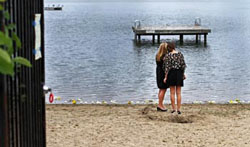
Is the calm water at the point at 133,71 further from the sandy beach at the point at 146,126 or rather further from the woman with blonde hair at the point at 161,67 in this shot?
the woman with blonde hair at the point at 161,67

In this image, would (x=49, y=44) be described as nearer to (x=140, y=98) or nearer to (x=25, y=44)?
(x=140, y=98)

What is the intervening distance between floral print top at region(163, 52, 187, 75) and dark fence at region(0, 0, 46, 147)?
492 centimetres

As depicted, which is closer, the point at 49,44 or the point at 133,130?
the point at 133,130

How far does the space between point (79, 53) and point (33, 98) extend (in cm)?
2989

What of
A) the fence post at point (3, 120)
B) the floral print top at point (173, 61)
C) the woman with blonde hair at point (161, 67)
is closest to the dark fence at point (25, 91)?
the fence post at point (3, 120)

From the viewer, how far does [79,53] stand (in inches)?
1388

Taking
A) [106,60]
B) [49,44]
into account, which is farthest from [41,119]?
[49,44]

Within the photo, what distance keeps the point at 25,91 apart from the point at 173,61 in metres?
5.64

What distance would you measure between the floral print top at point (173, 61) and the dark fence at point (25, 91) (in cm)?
492

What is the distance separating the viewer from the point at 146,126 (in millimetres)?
9789

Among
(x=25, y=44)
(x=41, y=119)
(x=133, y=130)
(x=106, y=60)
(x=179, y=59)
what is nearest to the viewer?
(x=25, y=44)

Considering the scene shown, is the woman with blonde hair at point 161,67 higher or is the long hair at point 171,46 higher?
the long hair at point 171,46

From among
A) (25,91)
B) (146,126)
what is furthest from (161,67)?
Result: (25,91)

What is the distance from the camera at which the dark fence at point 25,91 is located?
451 cm
